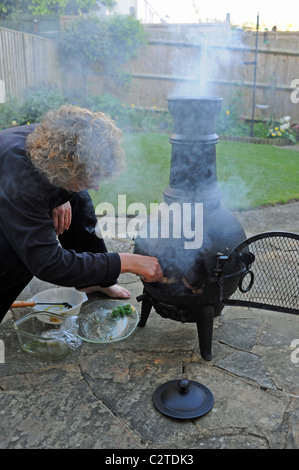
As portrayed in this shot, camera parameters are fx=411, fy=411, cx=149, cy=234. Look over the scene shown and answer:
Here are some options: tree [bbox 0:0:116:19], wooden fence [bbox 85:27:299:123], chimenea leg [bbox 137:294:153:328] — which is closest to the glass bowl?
chimenea leg [bbox 137:294:153:328]

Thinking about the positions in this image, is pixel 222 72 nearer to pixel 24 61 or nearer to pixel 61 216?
pixel 24 61

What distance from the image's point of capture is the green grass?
4.74m

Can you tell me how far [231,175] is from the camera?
216 inches

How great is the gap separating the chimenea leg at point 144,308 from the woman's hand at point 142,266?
0.33 metres

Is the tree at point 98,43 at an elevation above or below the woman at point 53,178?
above

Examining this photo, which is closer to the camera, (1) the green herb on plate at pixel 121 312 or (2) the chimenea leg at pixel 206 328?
(2) the chimenea leg at pixel 206 328

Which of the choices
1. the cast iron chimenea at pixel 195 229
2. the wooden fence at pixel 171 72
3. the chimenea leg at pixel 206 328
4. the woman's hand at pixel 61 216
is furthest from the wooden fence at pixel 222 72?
the chimenea leg at pixel 206 328

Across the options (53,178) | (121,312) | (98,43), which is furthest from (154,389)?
(98,43)

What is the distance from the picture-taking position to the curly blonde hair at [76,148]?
1.66m

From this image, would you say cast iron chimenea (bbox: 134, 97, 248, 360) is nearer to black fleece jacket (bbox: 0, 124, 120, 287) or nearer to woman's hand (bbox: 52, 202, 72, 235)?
black fleece jacket (bbox: 0, 124, 120, 287)

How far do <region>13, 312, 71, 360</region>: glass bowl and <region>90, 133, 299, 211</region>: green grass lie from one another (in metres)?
2.19

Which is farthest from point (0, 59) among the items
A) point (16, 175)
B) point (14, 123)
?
point (16, 175)

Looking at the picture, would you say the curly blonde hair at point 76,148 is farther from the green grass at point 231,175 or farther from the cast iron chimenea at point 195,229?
the green grass at point 231,175
